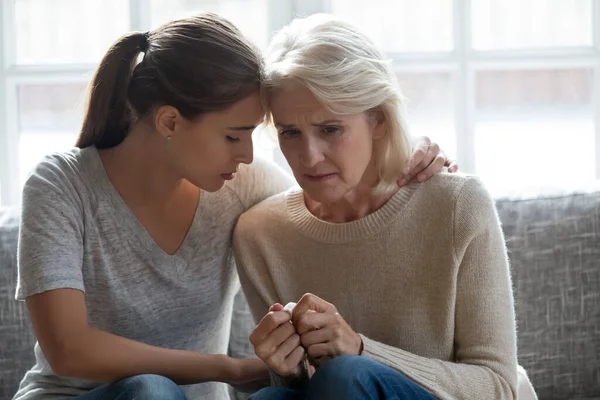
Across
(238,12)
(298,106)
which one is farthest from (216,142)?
(238,12)

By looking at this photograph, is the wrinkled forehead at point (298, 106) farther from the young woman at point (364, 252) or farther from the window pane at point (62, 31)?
the window pane at point (62, 31)

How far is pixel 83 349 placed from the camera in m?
1.80

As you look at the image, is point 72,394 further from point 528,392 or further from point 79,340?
point 528,392

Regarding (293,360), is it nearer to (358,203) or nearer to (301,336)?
(301,336)

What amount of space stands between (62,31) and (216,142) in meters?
1.15

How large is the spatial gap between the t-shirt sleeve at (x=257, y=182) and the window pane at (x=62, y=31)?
0.90 metres

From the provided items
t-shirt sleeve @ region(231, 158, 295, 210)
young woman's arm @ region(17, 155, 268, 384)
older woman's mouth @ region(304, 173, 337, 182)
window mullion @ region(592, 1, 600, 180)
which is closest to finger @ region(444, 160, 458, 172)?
older woman's mouth @ region(304, 173, 337, 182)

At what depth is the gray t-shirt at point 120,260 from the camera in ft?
5.99

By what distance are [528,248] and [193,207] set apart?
2.80ft

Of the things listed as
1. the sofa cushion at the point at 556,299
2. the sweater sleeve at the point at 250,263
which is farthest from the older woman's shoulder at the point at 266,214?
the sofa cushion at the point at 556,299

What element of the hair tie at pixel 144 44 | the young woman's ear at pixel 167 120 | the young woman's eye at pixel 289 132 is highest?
the hair tie at pixel 144 44

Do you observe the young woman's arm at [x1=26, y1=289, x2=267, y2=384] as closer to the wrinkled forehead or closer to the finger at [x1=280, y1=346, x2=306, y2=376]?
the finger at [x1=280, y1=346, x2=306, y2=376]

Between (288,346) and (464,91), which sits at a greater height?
(464,91)

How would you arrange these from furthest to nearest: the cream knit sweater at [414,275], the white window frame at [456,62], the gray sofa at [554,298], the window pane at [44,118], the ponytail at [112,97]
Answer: the window pane at [44,118] → the white window frame at [456,62] → the gray sofa at [554,298] → the ponytail at [112,97] → the cream knit sweater at [414,275]
